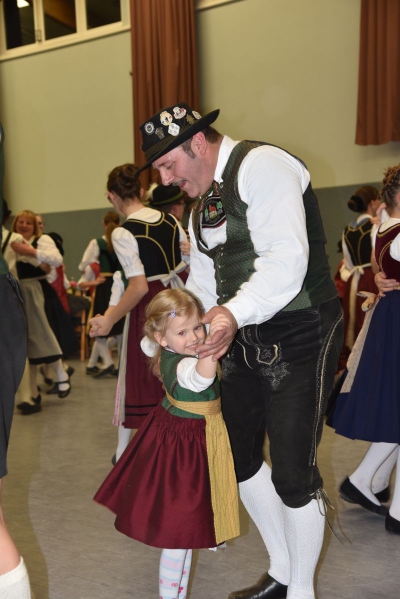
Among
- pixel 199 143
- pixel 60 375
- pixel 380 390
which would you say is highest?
pixel 199 143

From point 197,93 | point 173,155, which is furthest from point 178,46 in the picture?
point 173,155

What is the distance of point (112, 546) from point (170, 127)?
60.8 inches

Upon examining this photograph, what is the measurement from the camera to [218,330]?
144cm

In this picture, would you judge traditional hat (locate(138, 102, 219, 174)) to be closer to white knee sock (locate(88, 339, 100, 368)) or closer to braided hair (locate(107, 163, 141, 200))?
braided hair (locate(107, 163, 141, 200))

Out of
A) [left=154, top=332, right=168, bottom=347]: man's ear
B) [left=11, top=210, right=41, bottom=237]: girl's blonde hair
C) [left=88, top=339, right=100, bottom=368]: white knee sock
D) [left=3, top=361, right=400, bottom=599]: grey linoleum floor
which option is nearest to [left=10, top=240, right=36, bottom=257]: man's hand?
[left=11, top=210, right=41, bottom=237]: girl's blonde hair

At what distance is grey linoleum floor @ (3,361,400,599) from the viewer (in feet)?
7.00

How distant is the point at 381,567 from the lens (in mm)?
2230

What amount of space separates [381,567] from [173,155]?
150cm

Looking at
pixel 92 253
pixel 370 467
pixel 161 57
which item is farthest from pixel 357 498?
pixel 161 57

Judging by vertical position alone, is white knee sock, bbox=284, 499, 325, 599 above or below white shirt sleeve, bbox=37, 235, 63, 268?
below

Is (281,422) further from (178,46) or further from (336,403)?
(178,46)

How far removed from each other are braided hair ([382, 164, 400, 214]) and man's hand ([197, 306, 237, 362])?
1.38m

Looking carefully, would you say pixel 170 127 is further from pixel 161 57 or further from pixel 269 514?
pixel 161 57

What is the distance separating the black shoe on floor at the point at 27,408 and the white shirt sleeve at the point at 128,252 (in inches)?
78.9
